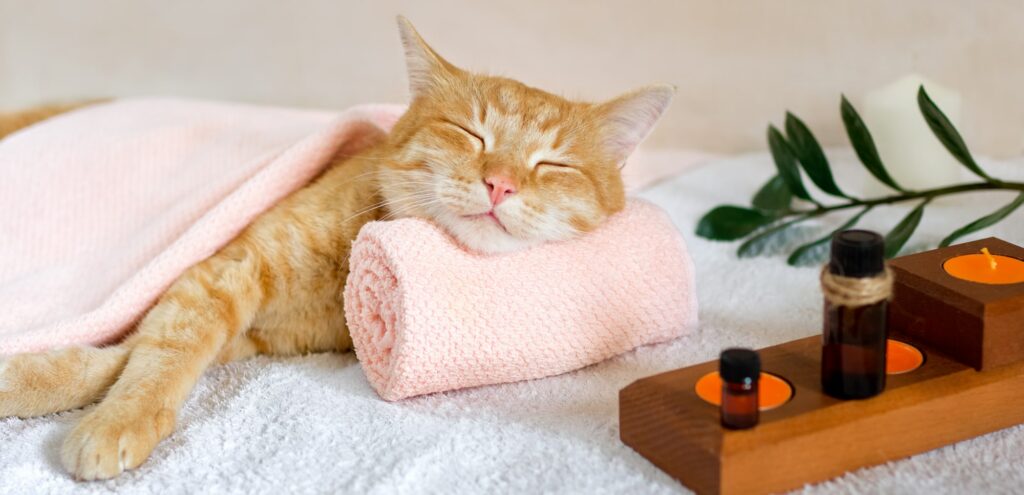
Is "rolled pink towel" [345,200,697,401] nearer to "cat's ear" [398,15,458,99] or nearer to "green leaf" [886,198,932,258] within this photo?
"cat's ear" [398,15,458,99]

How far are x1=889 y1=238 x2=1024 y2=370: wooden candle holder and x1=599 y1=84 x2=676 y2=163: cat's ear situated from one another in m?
0.39

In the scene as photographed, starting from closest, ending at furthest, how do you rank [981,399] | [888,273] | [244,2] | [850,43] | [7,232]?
[888,273]
[981,399]
[7,232]
[850,43]
[244,2]

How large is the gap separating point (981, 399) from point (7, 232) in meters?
1.54

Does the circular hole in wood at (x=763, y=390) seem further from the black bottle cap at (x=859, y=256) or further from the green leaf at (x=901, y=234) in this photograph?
the green leaf at (x=901, y=234)

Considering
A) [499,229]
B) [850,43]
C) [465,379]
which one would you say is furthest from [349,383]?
[850,43]

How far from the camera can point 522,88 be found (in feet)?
5.01

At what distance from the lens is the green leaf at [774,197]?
199 centimetres

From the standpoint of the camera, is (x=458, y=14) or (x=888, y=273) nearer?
(x=888, y=273)

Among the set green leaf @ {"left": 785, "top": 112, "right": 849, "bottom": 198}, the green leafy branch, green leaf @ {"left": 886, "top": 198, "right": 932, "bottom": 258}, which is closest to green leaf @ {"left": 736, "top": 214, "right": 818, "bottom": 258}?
the green leafy branch

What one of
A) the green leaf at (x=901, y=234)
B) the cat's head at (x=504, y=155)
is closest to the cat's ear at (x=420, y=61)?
the cat's head at (x=504, y=155)

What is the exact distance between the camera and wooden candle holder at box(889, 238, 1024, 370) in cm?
120

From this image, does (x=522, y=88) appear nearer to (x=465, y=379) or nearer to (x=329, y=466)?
(x=465, y=379)

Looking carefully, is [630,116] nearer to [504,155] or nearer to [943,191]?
[504,155]

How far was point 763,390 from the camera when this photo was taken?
3.83 ft
